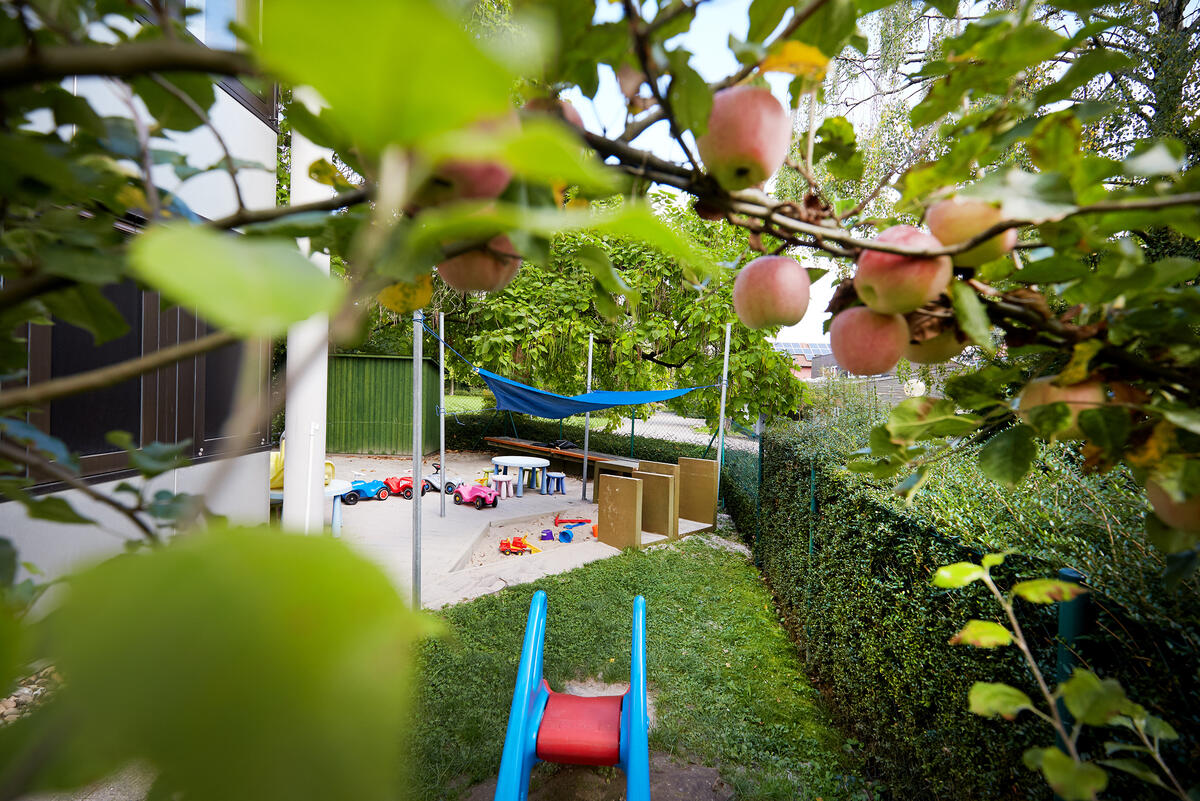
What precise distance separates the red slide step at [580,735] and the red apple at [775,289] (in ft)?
4.95

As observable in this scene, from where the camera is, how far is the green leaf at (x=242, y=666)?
0.32 ft

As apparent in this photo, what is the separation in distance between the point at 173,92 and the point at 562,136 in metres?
0.30

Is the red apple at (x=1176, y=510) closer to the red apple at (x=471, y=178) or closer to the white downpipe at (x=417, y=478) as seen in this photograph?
the red apple at (x=471, y=178)

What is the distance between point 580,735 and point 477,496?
12.2ft

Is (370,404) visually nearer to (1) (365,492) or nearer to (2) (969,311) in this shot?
(1) (365,492)

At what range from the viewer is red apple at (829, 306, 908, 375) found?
403 mm

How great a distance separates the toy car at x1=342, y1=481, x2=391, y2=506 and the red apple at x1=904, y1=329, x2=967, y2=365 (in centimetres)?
529

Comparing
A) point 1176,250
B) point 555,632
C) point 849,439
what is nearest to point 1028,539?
point 849,439

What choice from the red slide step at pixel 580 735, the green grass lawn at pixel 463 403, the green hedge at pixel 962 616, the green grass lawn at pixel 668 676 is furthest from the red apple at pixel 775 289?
the green grass lawn at pixel 463 403

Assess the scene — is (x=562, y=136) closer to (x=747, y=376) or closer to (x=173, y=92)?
(x=173, y=92)

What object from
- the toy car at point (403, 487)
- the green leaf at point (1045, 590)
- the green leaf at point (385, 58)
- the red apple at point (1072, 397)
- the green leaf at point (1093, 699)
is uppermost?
the green leaf at point (385, 58)

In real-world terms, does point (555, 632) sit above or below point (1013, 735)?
below

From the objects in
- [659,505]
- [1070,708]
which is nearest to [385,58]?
[1070,708]

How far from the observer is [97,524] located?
0.27 meters
